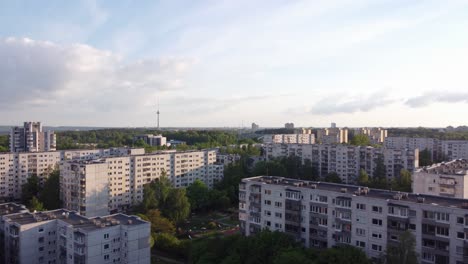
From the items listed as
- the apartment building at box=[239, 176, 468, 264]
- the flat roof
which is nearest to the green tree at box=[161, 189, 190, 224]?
the apartment building at box=[239, 176, 468, 264]

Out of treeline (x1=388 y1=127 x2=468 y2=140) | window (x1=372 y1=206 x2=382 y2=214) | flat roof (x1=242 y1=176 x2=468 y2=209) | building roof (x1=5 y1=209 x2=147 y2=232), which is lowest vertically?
building roof (x1=5 y1=209 x2=147 y2=232)

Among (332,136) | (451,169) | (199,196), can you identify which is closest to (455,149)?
(451,169)

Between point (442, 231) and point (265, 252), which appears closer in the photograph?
point (442, 231)

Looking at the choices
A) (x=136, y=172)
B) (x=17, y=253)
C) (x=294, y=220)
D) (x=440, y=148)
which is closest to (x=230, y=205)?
(x=136, y=172)

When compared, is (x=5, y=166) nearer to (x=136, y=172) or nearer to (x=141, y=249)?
(x=136, y=172)

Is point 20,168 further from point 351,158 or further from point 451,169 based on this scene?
point 451,169

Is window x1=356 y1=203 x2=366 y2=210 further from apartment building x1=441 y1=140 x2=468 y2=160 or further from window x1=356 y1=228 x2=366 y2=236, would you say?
apartment building x1=441 y1=140 x2=468 y2=160

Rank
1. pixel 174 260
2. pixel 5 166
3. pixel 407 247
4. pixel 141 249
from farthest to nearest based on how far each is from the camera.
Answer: pixel 5 166, pixel 174 260, pixel 141 249, pixel 407 247
